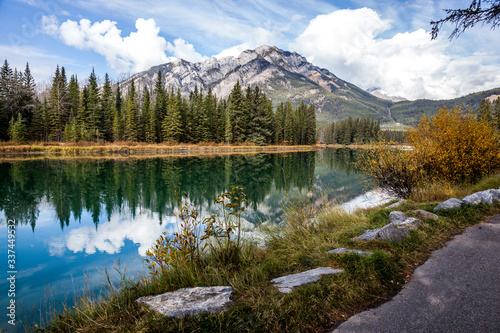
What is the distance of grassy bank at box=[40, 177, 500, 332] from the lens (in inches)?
124

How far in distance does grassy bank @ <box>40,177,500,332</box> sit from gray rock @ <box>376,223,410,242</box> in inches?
5.3

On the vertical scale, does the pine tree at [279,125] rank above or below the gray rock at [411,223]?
above

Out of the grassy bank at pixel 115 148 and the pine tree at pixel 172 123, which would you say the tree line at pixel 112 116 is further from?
the grassy bank at pixel 115 148

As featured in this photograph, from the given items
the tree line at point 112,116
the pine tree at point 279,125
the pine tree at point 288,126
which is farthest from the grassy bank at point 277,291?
the pine tree at point 288,126

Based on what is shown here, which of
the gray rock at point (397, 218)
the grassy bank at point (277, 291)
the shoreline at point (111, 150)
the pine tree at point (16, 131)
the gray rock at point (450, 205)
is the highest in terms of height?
the pine tree at point (16, 131)

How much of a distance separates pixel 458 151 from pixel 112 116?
69.0m

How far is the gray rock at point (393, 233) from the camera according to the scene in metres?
5.33

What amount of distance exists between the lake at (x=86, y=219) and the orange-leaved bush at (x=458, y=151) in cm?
364

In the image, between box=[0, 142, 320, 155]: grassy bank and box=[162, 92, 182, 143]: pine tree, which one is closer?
box=[0, 142, 320, 155]: grassy bank

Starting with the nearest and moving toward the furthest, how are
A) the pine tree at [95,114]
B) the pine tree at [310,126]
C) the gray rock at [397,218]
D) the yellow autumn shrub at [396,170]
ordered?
the gray rock at [397,218] < the yellow autumn shrub at [396,170] < the pine tree at [95,114] < the pine tree at [310,126]

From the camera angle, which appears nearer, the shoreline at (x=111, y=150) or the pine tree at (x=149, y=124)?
the shoreline at (x=111, y=150)

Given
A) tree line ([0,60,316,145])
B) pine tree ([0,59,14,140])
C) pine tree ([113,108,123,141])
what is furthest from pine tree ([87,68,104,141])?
pine tree ([0,59,14,140])

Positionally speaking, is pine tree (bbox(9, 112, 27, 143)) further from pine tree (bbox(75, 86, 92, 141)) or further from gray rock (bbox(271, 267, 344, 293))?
gray rock (bbox(271, 267, 344, 293))

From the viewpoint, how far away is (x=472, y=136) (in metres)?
11.2
